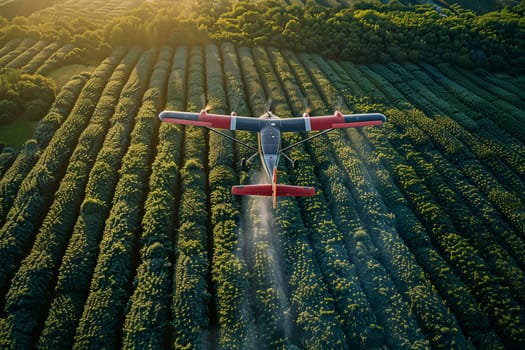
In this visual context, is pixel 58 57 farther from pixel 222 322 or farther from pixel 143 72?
pixel 222 322

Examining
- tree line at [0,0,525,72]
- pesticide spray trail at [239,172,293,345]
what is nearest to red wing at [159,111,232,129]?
pesticide spray trail at [239,172,293,345]

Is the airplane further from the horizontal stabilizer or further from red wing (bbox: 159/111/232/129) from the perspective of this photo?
the horizontal stabilizer

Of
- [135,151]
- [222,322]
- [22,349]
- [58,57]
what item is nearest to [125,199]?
[135,151]

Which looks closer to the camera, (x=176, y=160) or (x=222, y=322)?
(x=222, y=322)

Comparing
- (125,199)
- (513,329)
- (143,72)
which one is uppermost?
(143,72)

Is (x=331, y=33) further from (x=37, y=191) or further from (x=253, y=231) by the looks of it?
(x=37, y=191)

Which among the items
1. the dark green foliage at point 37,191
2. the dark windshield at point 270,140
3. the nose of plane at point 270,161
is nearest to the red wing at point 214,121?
the dark windshield at point 270,140

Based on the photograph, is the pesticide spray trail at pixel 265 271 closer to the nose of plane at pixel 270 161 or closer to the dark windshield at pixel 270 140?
the nose of plane at pixel 270 161

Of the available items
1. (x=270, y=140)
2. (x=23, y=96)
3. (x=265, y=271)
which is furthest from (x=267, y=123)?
A: (x=23, y=96)
